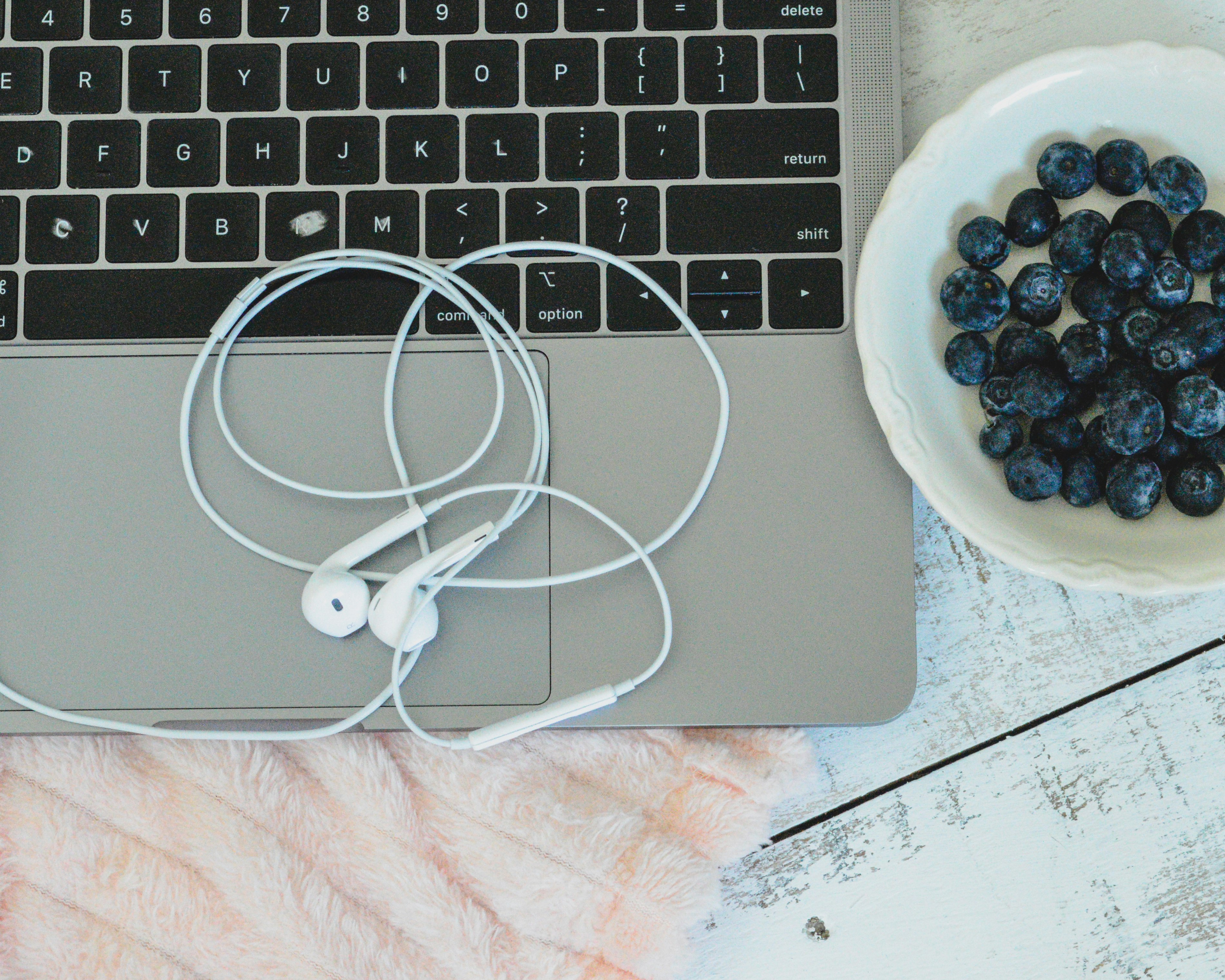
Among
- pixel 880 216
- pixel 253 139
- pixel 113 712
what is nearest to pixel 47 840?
pixel 113 712

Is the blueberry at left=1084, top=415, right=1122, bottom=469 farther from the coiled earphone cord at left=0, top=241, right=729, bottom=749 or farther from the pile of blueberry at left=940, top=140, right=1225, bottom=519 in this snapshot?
the coiled earphone cord at left=0, top=241, right=729, bottom=749

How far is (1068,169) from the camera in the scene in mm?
494

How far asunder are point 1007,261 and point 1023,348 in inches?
2.0

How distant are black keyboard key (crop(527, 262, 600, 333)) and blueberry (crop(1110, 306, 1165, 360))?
0.25m

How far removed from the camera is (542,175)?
0.52m

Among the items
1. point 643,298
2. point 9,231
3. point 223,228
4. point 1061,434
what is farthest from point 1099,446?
point 9,231

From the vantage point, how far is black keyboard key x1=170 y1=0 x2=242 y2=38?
52 cm

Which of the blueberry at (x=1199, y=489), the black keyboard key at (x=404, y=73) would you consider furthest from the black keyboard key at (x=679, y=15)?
the blueberry at (x=1199, y=489)

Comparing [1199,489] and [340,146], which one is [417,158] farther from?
[1199,489]

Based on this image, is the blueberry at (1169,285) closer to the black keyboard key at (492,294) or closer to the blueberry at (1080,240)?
the blueberry at (1080,240)

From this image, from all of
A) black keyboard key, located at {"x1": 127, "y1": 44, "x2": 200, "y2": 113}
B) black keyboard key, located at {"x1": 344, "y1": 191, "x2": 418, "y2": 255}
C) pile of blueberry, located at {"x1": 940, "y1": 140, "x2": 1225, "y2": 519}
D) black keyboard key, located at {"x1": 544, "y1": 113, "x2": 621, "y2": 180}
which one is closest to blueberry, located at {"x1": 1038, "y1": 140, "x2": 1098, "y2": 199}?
pile of blueberry, located at {"x1": 940, "y1": 140, "x2": 1225, "y2": 519}

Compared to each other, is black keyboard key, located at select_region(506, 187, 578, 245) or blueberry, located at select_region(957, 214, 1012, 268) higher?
black keyboard key, located at select_region(506, 187, 578, 245)

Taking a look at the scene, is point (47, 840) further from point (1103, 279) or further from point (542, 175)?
point (1103, 279)

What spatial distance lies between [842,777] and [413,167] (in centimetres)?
39
